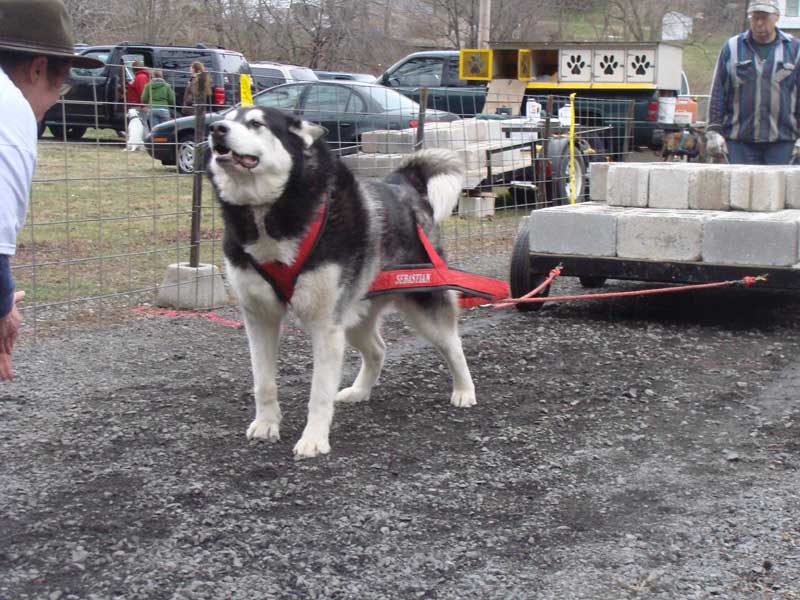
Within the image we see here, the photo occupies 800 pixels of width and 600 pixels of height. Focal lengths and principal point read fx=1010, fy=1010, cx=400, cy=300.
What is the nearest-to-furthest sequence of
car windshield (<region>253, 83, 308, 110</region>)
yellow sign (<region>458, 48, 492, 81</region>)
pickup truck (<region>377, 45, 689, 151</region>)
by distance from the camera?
pickup truck (<region>377, 45, 689, 151</region>) → car windshield (<region>253, 83, 308, 110</region>) → yellow sign (<region>458, 48, 492, 81</region>)

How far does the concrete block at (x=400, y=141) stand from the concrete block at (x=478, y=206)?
147 cm

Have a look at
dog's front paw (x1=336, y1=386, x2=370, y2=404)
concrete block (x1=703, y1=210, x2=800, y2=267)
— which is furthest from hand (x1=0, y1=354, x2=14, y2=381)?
concrete block (x1=703, y1=210, x2=800, y2=267)

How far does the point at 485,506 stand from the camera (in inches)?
152

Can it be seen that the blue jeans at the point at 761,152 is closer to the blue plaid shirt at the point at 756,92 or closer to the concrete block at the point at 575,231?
the blue plaid shirt at the point at 756,92

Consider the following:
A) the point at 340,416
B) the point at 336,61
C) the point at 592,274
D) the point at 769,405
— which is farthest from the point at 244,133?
the point at 336,61

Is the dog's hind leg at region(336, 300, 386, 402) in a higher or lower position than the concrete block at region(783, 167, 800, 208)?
lower

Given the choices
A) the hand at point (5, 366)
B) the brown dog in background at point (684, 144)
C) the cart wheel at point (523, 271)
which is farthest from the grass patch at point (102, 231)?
the brown dog in background at point (684, 144)

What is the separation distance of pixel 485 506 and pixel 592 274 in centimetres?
352

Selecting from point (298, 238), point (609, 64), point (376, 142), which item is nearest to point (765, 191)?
point (298, 238)

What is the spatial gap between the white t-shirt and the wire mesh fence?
15.3 feet

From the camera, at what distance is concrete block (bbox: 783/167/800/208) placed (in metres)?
7.20

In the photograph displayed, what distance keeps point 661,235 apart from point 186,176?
3.96 m

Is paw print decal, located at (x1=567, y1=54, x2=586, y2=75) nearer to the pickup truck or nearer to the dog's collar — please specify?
the pickup truck

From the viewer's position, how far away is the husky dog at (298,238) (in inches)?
165
